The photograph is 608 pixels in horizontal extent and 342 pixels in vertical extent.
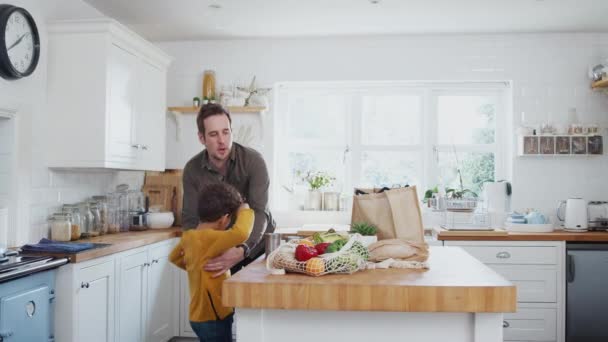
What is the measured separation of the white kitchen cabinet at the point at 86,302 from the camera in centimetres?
288

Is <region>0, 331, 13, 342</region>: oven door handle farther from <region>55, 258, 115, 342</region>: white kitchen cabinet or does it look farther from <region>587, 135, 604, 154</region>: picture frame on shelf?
<region>587, 135, 604, 154</region>: picture frame on shelf

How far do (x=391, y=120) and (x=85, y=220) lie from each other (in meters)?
2.80

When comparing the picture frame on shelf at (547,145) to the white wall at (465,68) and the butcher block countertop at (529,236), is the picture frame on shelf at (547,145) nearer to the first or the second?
the white wall at (465,68)

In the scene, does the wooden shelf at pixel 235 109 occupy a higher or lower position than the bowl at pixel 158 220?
higher

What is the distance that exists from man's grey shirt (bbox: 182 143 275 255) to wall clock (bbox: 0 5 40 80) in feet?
4.09

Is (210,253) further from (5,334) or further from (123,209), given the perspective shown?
(123,209)

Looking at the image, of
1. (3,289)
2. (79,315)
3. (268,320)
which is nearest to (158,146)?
(79,315)

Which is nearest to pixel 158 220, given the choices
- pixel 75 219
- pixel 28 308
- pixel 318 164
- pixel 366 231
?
pixel 75 219

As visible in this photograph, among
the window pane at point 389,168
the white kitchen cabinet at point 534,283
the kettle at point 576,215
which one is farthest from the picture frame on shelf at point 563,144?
the window pane at point 389,168

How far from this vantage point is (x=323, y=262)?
1.76m

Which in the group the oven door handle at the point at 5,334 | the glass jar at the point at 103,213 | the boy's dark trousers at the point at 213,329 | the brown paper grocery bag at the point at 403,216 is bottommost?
the oven door handle at the point at 5,334

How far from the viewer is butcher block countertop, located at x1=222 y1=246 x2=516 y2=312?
5.23 feet

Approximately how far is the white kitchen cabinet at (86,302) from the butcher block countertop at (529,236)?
239cm

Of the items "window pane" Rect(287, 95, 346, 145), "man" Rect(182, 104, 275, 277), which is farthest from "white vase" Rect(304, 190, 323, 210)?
"man" Rect(182, 104, 275, 277)
